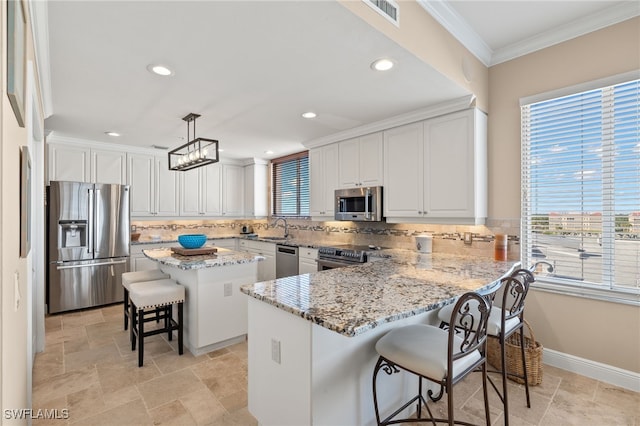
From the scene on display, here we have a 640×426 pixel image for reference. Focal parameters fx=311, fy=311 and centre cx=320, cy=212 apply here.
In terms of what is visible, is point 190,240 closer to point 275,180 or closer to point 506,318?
point 506,318

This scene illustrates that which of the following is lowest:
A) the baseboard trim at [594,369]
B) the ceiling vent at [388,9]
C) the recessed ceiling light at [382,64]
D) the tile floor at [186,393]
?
the tile floor at [186,393]

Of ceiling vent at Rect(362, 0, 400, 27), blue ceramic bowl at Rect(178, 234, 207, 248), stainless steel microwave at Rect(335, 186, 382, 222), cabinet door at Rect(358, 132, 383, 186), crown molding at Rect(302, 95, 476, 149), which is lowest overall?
blue ceramic bowl at Rect(178, 234, 207, 248)

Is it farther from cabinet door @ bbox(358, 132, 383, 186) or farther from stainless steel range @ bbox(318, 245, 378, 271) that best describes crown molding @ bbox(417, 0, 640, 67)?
stainless steel range @ bbox(318, 245, 378, 271)

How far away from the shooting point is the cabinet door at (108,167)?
15.8 ft

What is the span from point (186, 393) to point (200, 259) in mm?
1167

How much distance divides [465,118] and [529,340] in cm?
210

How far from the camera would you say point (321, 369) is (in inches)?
60.6

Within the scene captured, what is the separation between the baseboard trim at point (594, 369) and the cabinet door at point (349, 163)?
2.67 m

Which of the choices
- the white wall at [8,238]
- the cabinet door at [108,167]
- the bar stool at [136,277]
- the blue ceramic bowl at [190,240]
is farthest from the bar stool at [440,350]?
the cabinet door at [108,167]

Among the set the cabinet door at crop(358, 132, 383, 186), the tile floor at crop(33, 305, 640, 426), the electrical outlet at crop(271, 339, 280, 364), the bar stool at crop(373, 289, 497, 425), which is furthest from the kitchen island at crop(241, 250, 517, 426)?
the cabinet door at crop(358, 132, 383, 186)

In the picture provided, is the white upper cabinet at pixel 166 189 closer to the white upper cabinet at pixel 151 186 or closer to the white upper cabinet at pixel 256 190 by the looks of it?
the white upper cabinet at pixel 151 186

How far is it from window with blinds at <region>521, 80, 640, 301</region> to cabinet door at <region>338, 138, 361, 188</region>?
6.07 feet

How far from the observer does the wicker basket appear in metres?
2.48

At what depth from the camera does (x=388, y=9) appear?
1.93m
